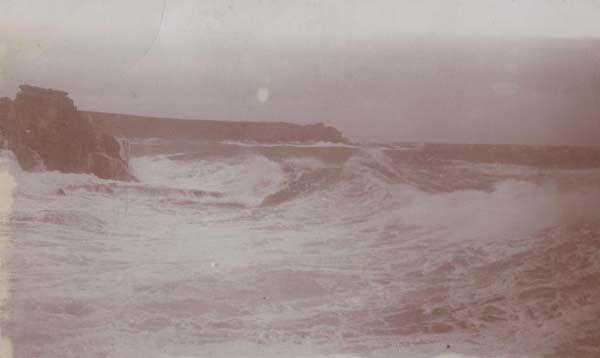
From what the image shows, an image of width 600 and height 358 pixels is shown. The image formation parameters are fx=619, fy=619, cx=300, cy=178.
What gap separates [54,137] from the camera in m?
2.71

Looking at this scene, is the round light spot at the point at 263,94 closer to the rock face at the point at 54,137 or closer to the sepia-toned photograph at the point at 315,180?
the sepia-toned photograph at the point at 315,180

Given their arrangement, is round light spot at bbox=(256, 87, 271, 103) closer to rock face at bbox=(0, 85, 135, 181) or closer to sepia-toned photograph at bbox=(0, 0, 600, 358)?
sepia-toned photograph at bbox=(0, 0, 600, 358)

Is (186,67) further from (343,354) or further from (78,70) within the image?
(343,354)

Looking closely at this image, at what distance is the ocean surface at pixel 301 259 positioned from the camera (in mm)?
2688

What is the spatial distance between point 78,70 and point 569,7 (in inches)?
84.9

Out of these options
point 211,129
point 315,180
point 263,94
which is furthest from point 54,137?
point 315,180

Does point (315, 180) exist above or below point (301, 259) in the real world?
above

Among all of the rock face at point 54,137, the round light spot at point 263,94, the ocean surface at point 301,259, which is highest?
the round light spot at point 263,94

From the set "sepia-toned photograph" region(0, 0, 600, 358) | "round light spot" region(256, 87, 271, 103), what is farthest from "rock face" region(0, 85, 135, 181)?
"round light spot" region(256, 87, 271, 103)

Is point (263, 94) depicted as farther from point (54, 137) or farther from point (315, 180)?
point (54, 137)

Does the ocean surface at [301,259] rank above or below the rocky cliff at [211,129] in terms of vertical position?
below

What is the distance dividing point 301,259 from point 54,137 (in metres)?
1.21

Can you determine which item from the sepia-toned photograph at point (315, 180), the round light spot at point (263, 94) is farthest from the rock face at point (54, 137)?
the round light spot at point (263, 94)

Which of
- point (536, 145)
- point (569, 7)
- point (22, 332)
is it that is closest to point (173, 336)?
point (22, 332)
